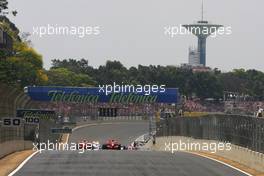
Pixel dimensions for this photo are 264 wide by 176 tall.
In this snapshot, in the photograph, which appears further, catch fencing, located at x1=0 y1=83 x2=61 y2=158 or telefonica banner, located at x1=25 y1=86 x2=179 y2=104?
telefonica banner, located at x1=25 y1=86 x2=179 y2=104

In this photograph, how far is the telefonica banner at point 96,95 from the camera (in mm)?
85312

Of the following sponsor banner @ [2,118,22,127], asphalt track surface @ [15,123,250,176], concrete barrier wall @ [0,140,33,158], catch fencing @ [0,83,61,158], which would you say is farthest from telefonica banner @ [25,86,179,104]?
asphalt track surface @ [15,123,250,176]

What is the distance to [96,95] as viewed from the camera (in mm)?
87250

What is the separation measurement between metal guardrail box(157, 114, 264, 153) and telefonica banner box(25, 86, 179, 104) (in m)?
33.7

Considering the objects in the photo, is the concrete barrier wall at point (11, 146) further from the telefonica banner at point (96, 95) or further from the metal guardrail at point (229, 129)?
the telefonica banner at point (96, 95)

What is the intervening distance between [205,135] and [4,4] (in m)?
66.3

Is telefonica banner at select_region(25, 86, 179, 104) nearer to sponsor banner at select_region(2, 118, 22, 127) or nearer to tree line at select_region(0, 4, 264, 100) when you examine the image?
tree line at select_region(0, 4, 264, 100)

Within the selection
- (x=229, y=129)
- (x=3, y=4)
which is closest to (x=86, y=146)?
(x=229, y=129)

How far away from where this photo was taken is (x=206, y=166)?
85.5 ft

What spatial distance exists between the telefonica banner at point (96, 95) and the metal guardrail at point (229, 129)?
3366 centimetres

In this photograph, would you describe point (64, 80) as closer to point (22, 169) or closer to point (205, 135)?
point (205, 135)

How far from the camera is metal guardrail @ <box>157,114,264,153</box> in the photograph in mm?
25922

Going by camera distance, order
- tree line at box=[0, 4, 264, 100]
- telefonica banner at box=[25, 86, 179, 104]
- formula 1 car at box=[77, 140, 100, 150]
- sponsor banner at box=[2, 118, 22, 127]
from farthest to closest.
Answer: tree line at box=[0, 4, 264, 100]
telefonica banner at box=[25, 86, 179, 104]
formula 1 car at box=[77, 140, 100, 150]
sponsor banner at box=[2, 118, 22, 127]

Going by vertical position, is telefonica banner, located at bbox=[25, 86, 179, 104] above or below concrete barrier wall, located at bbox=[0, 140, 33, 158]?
above
